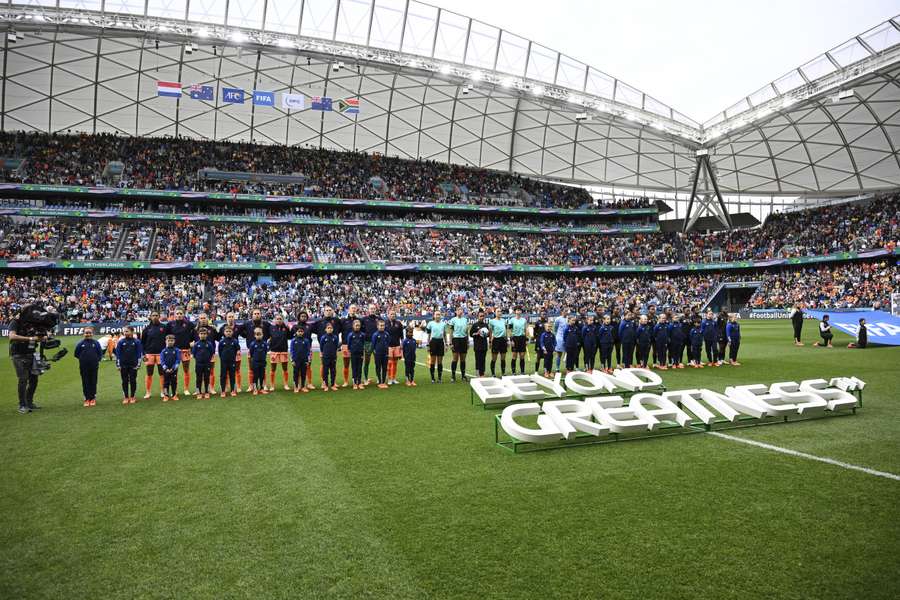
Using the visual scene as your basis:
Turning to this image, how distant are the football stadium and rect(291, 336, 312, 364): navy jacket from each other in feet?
0.15

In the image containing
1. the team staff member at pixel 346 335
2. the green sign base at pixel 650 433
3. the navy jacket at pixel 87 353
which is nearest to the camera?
the green sign base at pixel 650 433

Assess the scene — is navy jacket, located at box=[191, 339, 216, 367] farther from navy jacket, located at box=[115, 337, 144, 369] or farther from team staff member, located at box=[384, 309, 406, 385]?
team staff member, located at box=[384, 309, 406, 385]

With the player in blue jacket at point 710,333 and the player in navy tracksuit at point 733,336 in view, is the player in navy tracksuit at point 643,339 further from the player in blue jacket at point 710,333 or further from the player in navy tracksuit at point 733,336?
the player in navy tracksuit at point 733,336

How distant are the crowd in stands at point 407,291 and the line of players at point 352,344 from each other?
16.2 meters

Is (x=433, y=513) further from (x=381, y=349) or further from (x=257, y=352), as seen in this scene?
(x=257, y=352)

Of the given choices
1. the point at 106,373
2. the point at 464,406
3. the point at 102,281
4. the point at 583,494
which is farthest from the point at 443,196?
the point at 583,494

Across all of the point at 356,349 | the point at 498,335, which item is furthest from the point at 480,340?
the point at 356,349

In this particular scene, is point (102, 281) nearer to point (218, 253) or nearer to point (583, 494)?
point (218, 253)

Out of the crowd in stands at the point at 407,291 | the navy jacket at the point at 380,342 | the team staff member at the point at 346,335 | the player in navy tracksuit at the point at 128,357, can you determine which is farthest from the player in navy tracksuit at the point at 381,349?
the crowd in stands at the point at 407,291

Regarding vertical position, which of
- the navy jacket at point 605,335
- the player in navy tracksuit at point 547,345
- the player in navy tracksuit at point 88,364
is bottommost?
the player in navy tracksuit at point 88,364

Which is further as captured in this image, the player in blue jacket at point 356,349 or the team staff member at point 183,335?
the player in blue jacket at point 356,349

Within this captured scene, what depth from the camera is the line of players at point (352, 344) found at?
11.7m

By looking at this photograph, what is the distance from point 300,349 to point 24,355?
16.3ft

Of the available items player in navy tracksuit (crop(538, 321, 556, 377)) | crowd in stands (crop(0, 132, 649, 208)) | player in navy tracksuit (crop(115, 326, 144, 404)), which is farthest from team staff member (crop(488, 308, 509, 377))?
crowd in stands (crop(0, 132, 649, 208))
